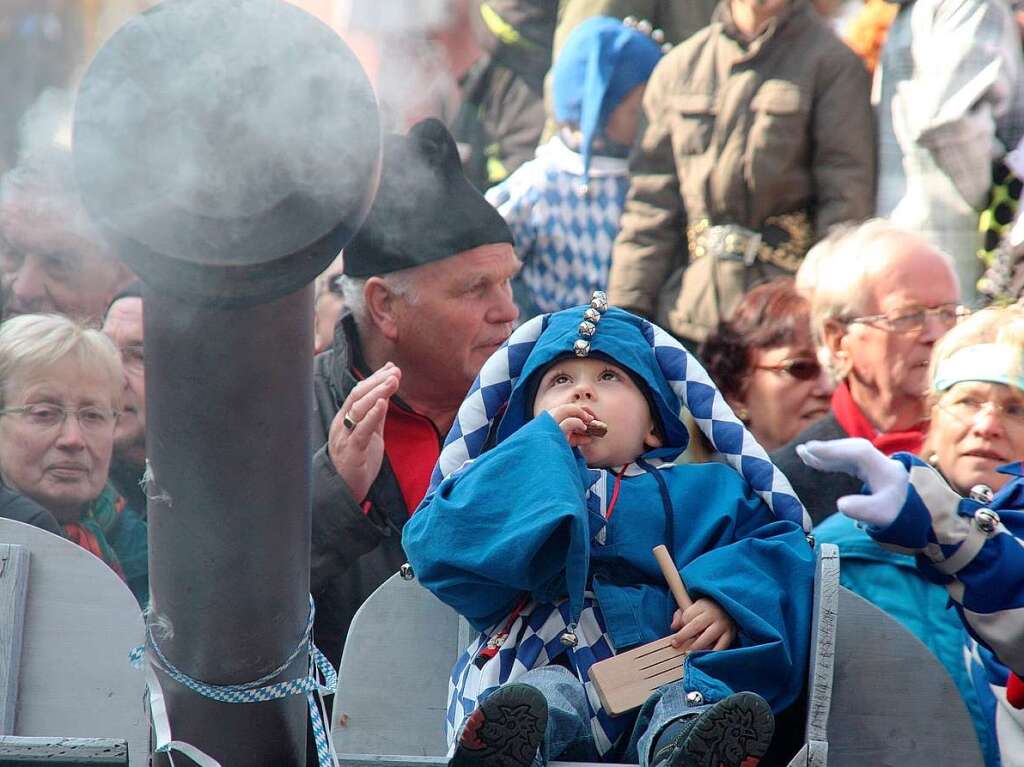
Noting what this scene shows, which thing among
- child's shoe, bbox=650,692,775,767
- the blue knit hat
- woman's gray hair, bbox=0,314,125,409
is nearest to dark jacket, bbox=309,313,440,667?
woman's gray hair, bbox=0,314,125,409

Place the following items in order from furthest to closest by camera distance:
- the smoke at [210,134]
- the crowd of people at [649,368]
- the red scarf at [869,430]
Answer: the red scarf at [869,430] < the crowd of people at [649,368] < the smoke at [210,134]

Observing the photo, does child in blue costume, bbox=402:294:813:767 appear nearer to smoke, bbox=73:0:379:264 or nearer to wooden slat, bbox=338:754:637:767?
wooden slat, bbox=338:754:637:767

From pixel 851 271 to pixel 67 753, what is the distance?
223cm

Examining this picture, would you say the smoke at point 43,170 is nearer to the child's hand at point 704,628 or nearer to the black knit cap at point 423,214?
the black knit cap at point 423,214

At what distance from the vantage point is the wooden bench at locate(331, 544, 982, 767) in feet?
8.80

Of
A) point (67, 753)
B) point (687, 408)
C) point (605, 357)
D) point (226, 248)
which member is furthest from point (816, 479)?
point (226, 248)

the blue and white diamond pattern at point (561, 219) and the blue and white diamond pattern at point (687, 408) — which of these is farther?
the blue and white diamond pattern at point (561, 219)

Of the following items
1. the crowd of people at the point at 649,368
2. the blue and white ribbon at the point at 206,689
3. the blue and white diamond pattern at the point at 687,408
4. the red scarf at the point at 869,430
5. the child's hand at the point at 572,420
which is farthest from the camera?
the red scarf at the point at 869,430

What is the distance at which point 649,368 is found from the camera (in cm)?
312

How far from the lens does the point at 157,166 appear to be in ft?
6.73

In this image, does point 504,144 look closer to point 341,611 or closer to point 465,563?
point 341,611

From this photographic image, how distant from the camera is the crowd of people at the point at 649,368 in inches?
108

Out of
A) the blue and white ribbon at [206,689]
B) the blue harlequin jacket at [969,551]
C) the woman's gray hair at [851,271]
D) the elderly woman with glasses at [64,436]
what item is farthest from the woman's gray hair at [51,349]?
the blue harlequin jacket at [969,551]

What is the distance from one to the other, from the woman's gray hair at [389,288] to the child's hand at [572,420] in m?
0.98
